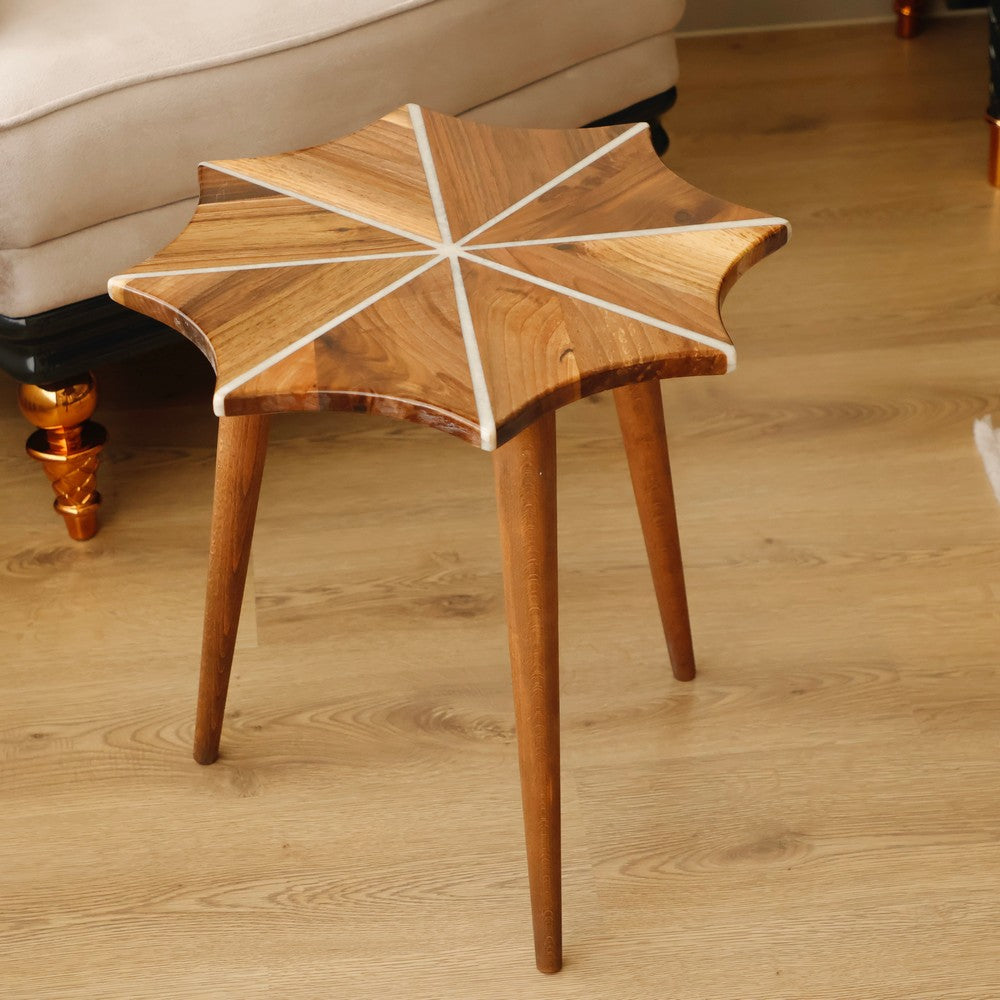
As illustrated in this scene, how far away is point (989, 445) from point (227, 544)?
0.84 m

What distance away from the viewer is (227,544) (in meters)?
0.97

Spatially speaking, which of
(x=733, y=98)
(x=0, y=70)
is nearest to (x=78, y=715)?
(x=0, y=70)

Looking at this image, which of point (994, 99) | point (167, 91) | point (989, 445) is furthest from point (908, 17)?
point (167, 91)

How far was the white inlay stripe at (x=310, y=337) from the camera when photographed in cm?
75

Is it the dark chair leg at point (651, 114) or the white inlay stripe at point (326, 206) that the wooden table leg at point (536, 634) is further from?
the dark chair leg at point (651, 114)

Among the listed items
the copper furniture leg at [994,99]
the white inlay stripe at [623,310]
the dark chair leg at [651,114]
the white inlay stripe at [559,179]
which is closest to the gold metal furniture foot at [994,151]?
the copper furniture leg at [994,99]

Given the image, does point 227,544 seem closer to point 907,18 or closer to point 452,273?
point 452,273

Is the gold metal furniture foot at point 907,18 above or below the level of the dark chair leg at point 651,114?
below

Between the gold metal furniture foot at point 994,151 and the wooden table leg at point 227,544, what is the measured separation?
1.29 meters

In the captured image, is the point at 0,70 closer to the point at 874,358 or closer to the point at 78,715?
the point at 78,715

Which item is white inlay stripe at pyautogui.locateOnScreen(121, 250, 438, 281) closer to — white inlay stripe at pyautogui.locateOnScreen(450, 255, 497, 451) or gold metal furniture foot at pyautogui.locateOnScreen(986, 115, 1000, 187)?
white inlay stripe at pyautogui.locateOnScreen(450, 255, 497, 451)

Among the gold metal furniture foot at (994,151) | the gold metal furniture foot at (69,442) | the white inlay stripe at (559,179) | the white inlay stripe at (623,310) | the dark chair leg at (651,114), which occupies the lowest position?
the gold metal furniture foot at (994,151)

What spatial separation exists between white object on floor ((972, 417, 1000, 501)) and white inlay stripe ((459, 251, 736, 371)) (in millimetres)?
667

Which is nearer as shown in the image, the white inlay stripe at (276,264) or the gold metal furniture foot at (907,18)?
the white inlay stripe at (276,264)
